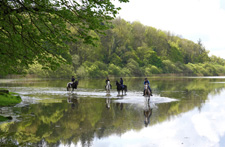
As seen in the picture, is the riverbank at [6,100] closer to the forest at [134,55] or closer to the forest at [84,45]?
the forest at [84,45]

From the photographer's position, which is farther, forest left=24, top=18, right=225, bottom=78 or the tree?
forest left=24, top=18, right=225, bottom=78

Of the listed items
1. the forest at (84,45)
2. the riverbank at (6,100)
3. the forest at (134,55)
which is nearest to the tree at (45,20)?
the forest at (84,45)

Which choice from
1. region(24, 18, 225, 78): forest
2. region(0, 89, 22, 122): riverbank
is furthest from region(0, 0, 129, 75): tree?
region(24, 18, 225, 78): forest

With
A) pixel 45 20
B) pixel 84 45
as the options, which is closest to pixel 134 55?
pixel 84 45

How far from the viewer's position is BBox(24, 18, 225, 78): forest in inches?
4225

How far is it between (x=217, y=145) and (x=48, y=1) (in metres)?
8.67

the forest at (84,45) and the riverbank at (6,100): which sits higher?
the forest at (84,45)

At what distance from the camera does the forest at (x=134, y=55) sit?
352ft

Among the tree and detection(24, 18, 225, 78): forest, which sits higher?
detection(24, 18, 225, 78): forest

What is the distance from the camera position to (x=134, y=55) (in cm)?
14050

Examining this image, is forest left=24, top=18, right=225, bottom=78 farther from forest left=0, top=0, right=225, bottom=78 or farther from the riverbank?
the riverbank

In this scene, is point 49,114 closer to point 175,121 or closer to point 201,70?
point 175,121

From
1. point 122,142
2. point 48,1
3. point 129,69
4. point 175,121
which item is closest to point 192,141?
point 122,142

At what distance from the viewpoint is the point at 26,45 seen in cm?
1463
